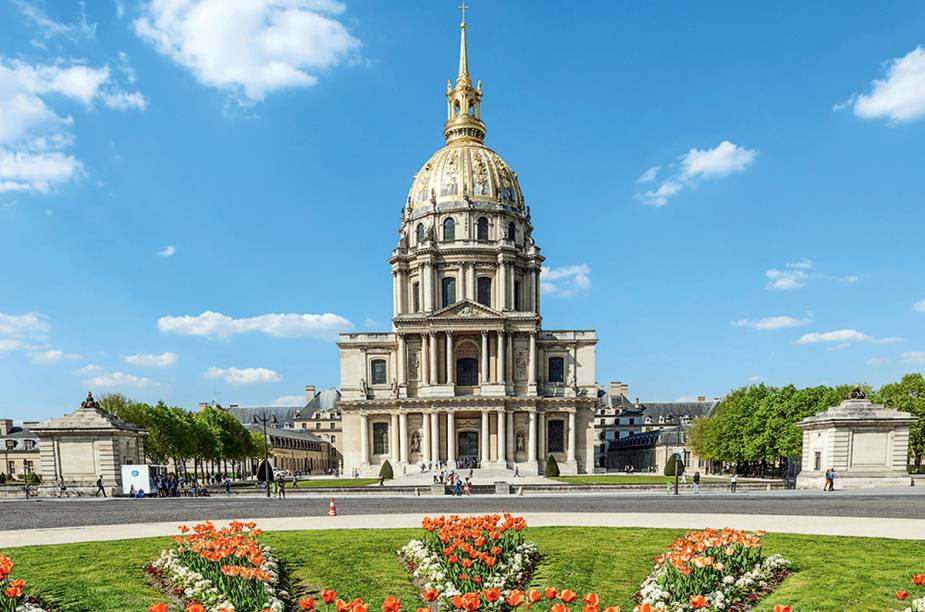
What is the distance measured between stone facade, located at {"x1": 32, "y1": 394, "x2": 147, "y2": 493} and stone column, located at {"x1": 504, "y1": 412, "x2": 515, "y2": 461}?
133 ft

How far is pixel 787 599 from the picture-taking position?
1059 cm

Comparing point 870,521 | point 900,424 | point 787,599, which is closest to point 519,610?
point 787,599

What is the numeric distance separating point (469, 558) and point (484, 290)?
66.0 m

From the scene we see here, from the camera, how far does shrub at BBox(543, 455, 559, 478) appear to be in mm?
62469

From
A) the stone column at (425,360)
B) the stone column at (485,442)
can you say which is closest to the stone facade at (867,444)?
the stone column at (485,442)

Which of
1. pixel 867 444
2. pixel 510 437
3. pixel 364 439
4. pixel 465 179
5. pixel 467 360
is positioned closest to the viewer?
pixel 867 444

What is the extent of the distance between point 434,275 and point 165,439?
117 ft

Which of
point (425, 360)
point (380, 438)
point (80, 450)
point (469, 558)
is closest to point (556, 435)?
point (425, 360)

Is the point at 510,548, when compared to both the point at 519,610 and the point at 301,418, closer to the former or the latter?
the point at 519,610

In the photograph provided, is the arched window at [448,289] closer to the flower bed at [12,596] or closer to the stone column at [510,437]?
the stone column at [510,437]

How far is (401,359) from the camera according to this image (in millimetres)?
69875

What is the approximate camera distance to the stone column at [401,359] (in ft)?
228

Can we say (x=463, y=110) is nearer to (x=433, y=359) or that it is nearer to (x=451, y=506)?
(x=433, y=359)

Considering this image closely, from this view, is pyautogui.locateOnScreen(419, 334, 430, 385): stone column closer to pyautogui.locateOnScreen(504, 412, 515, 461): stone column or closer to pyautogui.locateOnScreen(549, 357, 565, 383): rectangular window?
pyautogui.locateOnScreen(504, 412, 515, 461): stone column
